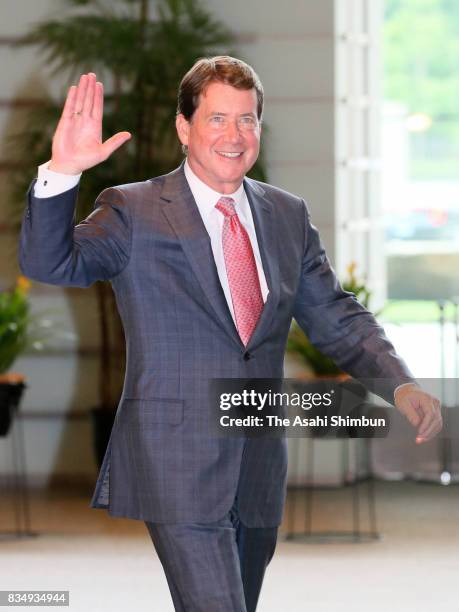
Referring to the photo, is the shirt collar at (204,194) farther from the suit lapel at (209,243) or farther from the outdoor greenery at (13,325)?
the outdoor greenery at (13,325)

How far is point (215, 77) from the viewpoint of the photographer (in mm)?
3100

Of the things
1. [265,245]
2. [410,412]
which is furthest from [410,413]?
[265,245]

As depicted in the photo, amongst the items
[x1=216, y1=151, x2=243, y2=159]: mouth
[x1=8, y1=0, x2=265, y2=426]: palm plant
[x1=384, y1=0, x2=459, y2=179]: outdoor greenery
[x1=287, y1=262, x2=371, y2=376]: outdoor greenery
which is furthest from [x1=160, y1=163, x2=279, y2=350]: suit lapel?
[x1=384, y1=0, x2=459, y2=179]: outdoor greenery

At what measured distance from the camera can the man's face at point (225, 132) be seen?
309 centimetres

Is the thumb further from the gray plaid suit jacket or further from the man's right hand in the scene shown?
the man's right hand

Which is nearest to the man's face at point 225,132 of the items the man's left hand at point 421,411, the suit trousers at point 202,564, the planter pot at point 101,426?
the man's left hand at point 421,411

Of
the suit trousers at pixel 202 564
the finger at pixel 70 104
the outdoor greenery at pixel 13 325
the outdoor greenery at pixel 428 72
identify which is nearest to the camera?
the finger at pixel 70 104

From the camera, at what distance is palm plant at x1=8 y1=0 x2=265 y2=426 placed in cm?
789

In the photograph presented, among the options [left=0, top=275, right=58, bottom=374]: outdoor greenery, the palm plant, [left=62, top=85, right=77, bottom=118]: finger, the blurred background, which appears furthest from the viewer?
the palm plant

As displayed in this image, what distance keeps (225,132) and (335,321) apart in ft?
1.74

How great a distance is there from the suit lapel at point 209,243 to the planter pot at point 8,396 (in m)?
4.07

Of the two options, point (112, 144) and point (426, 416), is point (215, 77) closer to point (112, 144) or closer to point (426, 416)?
point (112, 144)

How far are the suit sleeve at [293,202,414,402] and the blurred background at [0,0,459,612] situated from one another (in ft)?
13.0

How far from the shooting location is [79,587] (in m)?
5.96
